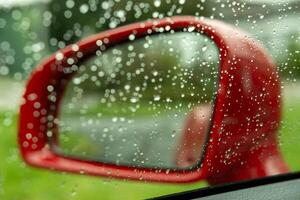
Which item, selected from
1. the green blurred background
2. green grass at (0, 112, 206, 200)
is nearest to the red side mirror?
the green blurred background

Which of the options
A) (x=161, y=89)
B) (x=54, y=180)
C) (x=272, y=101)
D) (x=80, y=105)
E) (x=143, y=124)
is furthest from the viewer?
(x=80, y=105)

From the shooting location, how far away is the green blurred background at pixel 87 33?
227 centimetres

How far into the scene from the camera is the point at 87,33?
27.9 ft

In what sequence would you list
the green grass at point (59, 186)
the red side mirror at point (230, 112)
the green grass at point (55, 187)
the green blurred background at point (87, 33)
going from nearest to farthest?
the red side mirror at point (230, 112)
the green blurred background at point (87, 33)
the green grass at point (59, 186)
the green grass at point (55, 187)

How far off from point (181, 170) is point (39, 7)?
9755mm

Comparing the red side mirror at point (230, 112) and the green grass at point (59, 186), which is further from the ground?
the red side mirror at point (230, 112)

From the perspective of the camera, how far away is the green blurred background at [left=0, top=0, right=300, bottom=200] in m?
2.27

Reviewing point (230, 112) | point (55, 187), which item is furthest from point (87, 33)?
point (230, 112)

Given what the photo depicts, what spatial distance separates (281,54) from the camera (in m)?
2.20

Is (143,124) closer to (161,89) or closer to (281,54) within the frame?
(161,89)

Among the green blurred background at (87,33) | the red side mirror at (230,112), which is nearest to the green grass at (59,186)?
the green blurred background at (87,33)

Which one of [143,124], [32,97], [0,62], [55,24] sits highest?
[32,97]

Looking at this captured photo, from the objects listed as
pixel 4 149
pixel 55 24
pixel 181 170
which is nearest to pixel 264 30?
pixel 181 170

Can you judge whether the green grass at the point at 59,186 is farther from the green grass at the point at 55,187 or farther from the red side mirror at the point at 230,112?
the red side mirror at the point at 230,112
